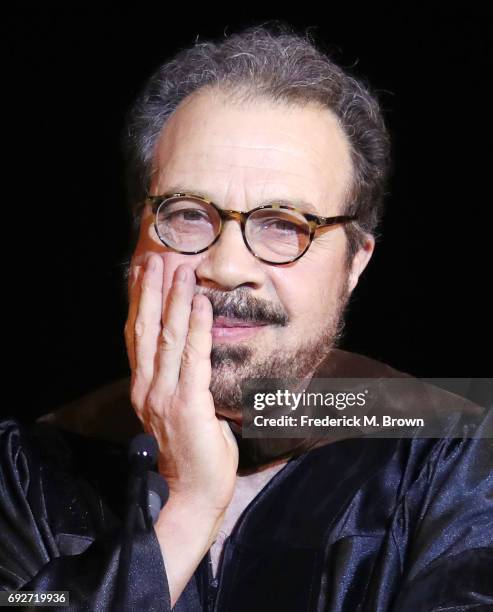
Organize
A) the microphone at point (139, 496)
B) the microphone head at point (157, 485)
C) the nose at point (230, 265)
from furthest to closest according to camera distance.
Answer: the nose at point (230, 265) → the microphone head at point (157, 485) → the microphone at point (139, 496)

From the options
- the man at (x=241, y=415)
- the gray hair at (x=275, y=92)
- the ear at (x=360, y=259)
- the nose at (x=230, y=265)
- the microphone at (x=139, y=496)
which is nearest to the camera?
the microphone at (x=139, y=496)

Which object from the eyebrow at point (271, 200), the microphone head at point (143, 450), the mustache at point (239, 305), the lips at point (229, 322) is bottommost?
the microphone head at point (143, 450)

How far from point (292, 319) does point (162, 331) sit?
0.28m

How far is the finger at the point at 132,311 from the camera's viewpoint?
5.37 feet

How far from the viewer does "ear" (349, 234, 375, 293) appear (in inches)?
72.9

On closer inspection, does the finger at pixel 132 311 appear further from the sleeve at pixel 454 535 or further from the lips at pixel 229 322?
the sleeve at pixel 454 535

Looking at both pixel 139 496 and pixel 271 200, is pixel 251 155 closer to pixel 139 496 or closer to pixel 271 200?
pixel 271 200

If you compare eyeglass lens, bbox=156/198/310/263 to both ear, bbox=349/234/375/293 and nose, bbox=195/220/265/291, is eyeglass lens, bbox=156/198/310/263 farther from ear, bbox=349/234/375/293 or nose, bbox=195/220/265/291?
ear, bbox=349/234/375/293

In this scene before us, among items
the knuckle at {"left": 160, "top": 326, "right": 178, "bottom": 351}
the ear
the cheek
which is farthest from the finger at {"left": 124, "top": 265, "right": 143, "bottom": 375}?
the ear

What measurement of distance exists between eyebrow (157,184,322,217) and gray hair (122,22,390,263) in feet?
0.41

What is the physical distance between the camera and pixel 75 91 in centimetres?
205

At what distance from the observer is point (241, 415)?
169 cm

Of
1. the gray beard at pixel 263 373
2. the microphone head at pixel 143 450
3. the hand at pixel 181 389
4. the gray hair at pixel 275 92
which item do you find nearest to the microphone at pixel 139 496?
the microphone head at pixel 143 450

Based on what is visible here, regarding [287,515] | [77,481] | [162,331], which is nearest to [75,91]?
[162,331]
